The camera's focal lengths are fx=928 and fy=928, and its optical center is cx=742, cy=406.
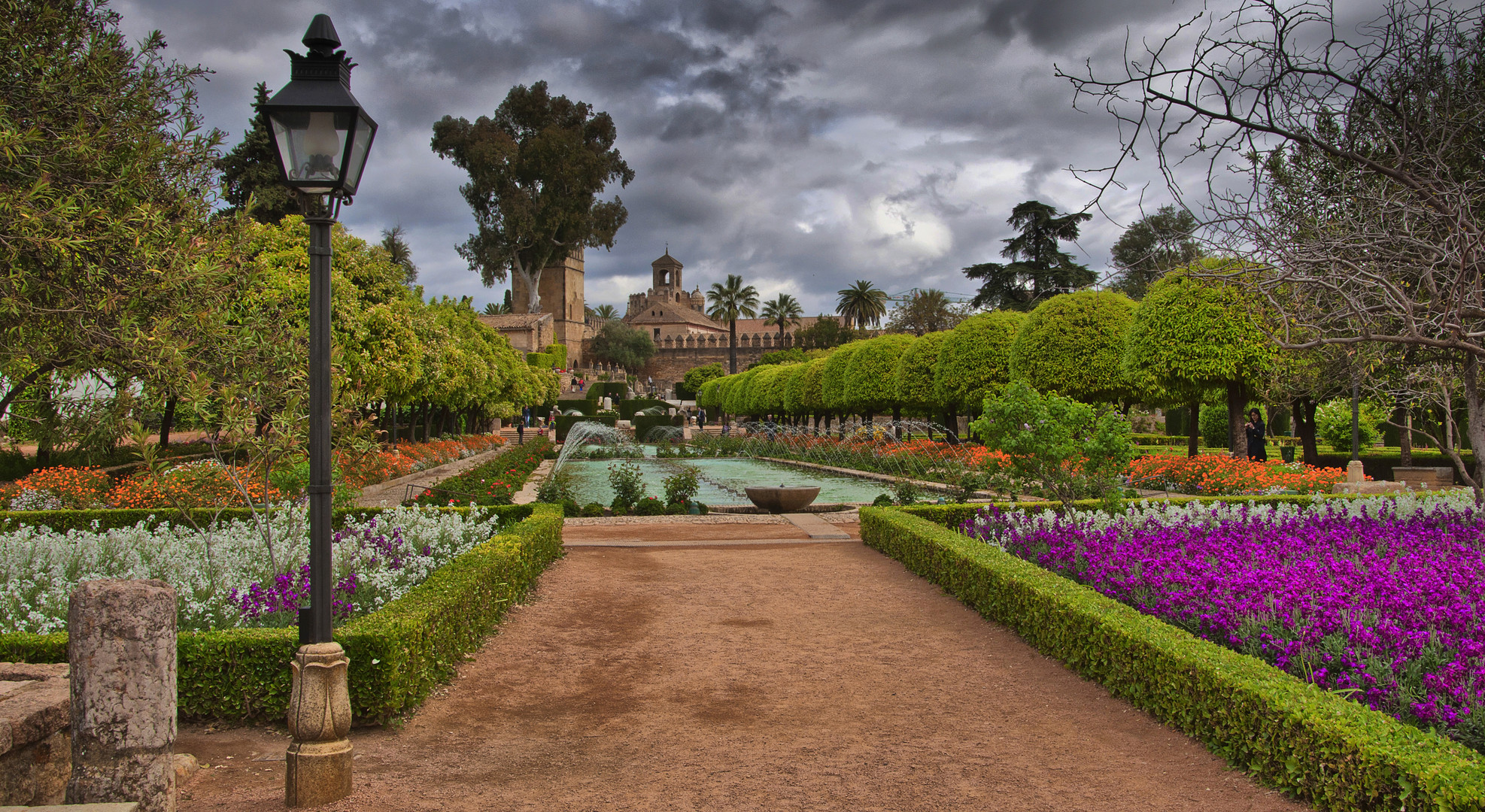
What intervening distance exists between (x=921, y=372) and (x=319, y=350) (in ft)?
77.2

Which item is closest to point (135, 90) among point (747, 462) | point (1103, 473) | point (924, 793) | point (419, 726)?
point (419, 726)

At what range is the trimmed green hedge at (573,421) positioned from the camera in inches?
1620

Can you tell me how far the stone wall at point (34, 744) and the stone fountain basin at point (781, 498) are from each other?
9.94 m

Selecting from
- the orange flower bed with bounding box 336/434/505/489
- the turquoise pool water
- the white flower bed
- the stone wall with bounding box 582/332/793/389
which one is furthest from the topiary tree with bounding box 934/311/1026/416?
the stone wall with bounding box 582/332/793/389

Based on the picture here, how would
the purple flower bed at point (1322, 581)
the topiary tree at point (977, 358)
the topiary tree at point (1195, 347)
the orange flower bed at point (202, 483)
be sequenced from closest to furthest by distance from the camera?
1. the purple flower bed at point (1322, 581)
2. the orange flower bed at point (202, 483)
3. the topiary tree at point (1195, 347)
4. the topiary tree at point (977, 358)

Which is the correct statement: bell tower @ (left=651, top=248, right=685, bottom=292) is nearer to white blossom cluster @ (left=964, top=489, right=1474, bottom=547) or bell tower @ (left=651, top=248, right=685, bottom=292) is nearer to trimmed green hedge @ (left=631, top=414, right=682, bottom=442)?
trimmed green hedge @ (left=631, top=414, right=682, bottom=442)

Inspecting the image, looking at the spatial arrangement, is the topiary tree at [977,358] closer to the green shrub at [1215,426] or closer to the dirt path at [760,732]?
the green shrub at [1215,426]

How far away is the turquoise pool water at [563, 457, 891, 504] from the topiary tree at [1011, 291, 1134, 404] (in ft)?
15.9

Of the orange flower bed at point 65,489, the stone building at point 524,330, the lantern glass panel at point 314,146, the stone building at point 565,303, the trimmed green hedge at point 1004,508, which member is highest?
the stone building at point 565,303

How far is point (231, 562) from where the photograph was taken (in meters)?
6.33

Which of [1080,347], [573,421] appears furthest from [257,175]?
[1080,347]

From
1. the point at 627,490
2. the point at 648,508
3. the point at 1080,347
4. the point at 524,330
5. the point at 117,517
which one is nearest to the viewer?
the point at 117,517

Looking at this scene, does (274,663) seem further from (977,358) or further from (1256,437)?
(977,358)

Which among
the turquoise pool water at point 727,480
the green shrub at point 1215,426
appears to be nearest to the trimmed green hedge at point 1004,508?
the turquoise pool water at point 727,480
